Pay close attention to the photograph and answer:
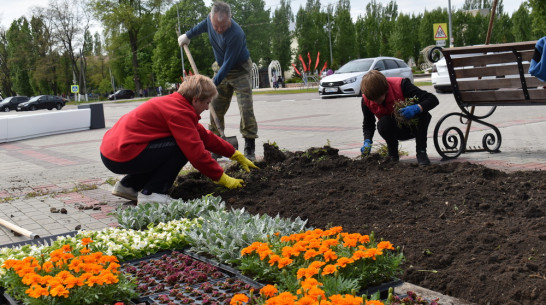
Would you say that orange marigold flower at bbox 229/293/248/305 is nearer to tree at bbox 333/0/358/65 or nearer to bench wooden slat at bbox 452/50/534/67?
bench wooden slat at bbox 452/50/534/67

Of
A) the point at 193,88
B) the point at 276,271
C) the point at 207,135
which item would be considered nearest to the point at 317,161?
the point at 207,135

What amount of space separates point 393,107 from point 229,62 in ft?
7.28

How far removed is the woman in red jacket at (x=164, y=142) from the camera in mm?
4793

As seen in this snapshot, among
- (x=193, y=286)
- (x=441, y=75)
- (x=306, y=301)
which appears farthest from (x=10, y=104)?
(x=306, y=301)

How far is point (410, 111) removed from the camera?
18.4 ft

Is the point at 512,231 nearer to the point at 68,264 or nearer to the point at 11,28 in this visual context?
the point at 68,264

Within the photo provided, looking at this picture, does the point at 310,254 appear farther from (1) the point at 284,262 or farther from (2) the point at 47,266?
(2) the point at 47,266

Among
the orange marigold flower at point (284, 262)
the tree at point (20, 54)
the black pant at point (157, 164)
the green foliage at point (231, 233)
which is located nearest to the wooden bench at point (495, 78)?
the black pant at point (157, 164)

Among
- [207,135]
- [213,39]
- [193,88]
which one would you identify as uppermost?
[213,39]

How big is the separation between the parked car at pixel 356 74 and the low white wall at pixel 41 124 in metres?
9.41

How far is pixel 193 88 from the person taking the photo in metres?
4.86

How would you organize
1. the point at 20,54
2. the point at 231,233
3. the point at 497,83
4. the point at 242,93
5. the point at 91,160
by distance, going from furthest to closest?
the point at 20,54
the point at 91,160
the point at 242,93
the point at 497,83
the point at 231,233

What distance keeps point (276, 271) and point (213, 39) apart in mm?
5041

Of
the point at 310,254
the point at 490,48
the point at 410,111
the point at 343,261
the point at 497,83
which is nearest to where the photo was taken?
the point at 343,261
